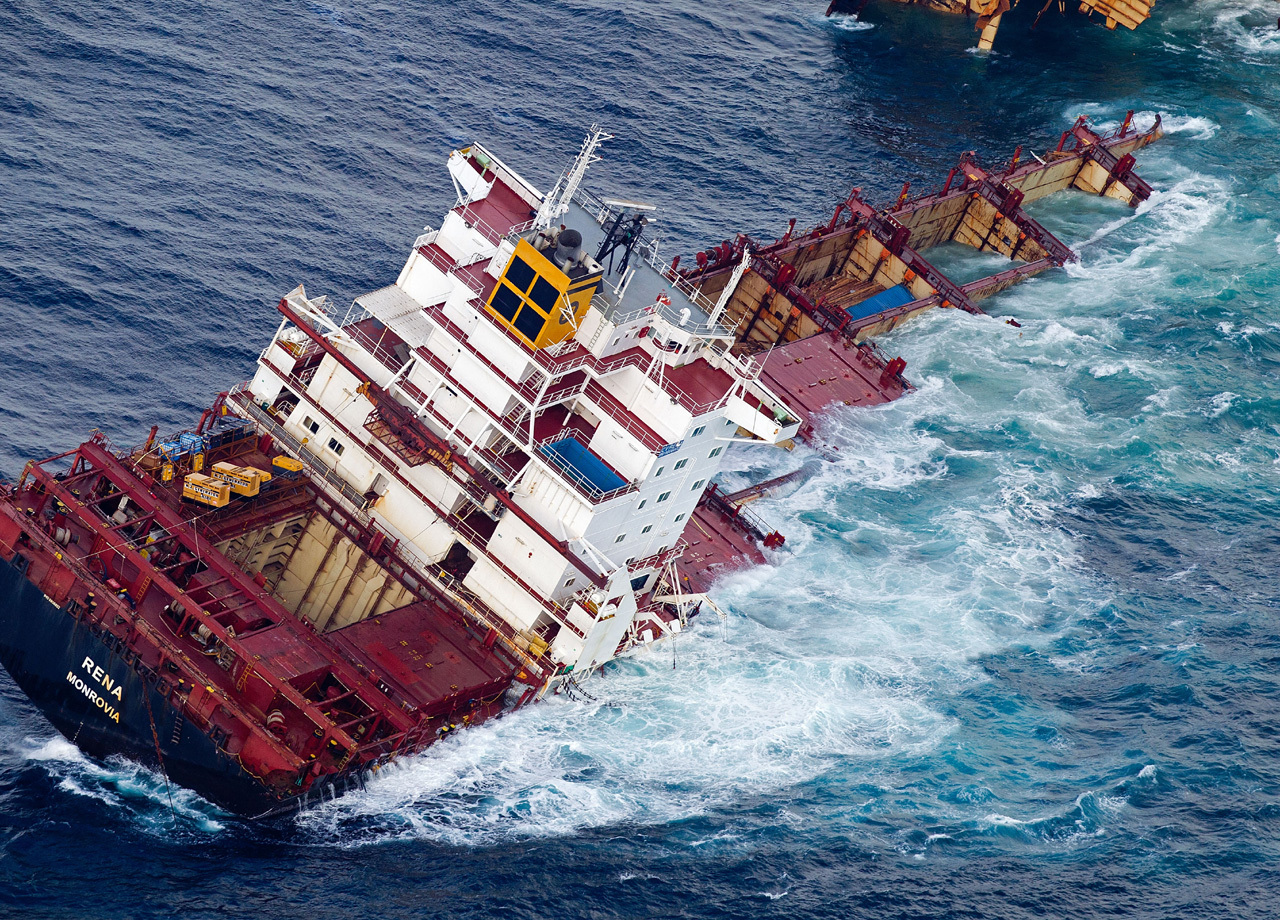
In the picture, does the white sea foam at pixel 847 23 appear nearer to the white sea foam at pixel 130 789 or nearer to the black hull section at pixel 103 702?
the black hull section at pixel 103 702

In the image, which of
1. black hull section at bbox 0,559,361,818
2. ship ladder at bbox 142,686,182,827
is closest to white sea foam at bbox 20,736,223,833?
ship ladder at bbox 142,686,182,827

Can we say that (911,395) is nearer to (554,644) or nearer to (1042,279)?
(1042,279)

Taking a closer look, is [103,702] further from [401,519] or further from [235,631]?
[401,519]

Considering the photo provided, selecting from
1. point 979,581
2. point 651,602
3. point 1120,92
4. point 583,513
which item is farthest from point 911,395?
point 1120,92

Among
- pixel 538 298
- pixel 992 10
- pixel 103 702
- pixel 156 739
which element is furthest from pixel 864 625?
pixel 992 10

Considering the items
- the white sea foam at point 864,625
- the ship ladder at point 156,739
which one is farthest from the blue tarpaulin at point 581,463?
the ship ladder at point 156,739
